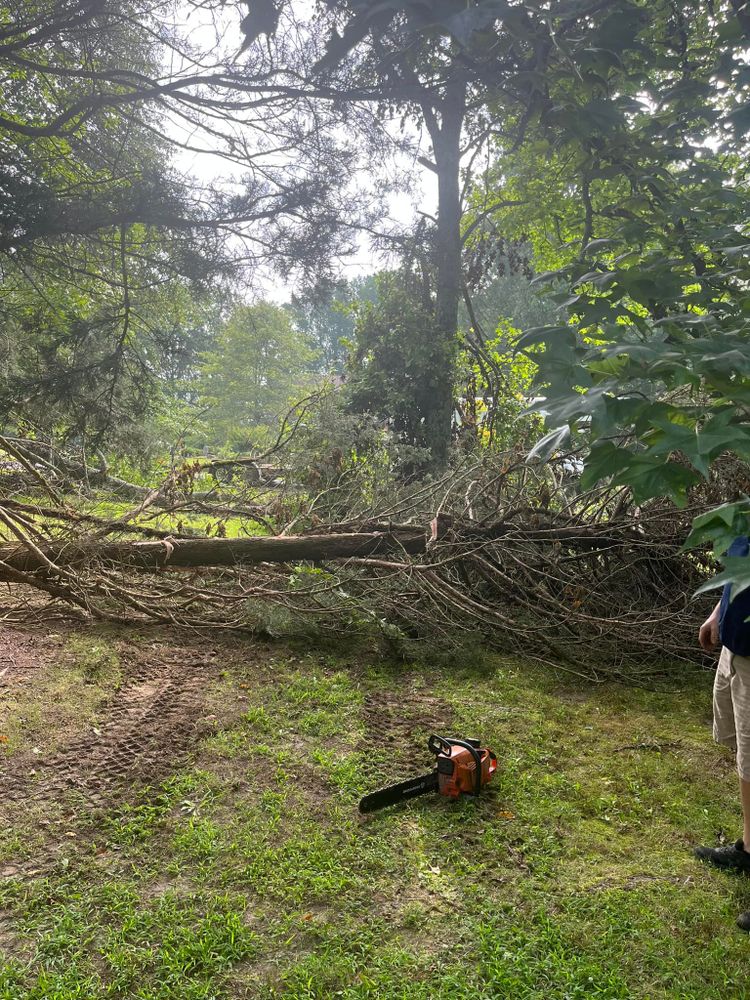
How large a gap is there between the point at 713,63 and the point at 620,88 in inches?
35.3

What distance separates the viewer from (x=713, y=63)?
338 cm

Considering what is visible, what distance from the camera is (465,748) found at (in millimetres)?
2807

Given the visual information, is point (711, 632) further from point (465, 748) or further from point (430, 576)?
point (430, 576)

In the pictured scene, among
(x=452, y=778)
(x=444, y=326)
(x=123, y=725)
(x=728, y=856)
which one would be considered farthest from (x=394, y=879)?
(x=444, y=326)

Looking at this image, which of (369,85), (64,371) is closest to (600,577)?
(369,85)

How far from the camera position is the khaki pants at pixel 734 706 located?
2232mm

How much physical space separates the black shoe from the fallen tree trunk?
9.81 ft

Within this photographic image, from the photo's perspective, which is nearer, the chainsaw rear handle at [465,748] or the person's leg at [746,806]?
the person's leg at [746,806]

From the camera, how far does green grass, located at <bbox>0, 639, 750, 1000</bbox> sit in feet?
5.91

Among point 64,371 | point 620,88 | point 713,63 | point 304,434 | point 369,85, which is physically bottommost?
point 304,434

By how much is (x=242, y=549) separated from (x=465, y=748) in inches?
110

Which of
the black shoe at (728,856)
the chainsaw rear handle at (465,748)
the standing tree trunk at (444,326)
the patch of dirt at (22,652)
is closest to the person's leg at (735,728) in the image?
the black shoe at (728,856)

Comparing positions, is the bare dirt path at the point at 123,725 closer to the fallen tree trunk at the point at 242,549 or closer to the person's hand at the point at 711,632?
the fallen tree trunk at the point at 242,549

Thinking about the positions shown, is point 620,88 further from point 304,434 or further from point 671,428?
point 304,434
